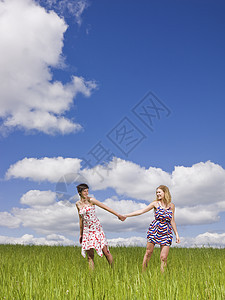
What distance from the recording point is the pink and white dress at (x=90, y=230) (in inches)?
271

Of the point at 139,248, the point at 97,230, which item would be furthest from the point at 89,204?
the point at 139,248

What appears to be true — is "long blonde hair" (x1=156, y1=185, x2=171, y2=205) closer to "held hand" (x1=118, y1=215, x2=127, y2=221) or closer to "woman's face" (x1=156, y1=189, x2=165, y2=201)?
"woman's face" (x1=156, y1=189, x2=165, y2=201)

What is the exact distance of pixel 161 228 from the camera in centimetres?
692

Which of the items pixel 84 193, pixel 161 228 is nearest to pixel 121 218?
pixel 161 228

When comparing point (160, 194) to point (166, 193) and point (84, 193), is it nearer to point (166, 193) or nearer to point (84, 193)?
point (166, 193)

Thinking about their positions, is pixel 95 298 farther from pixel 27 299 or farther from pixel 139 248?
pixel 139 248

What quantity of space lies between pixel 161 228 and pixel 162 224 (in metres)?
0.09

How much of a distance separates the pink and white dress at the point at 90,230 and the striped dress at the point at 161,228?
98cm

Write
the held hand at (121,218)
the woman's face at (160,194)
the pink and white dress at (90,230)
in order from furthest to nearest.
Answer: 1. the held hand at (121,218)
2. the woman's face at (160,194)
3. the pink and white dress at (90,230)

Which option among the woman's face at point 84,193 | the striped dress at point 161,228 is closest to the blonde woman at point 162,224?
the striped dress at point 161,228

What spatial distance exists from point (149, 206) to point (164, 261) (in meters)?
1.13

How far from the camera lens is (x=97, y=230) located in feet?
22.9

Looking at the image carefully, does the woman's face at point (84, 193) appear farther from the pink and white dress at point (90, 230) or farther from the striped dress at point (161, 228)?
the striped dress at point (161, 228)

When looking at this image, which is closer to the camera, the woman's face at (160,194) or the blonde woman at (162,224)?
the blonde woman at (162,224)
